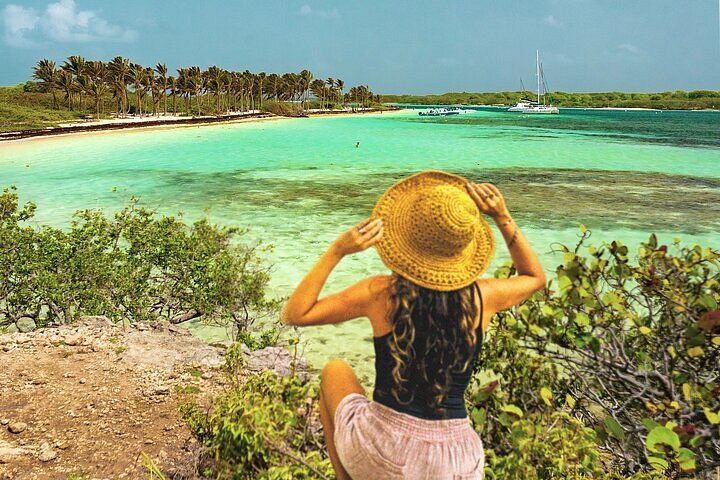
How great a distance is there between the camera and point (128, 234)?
23.5 feet

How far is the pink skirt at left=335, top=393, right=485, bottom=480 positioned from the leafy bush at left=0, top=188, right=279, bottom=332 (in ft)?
15.1

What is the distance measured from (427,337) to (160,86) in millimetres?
75578

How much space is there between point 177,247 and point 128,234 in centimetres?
91

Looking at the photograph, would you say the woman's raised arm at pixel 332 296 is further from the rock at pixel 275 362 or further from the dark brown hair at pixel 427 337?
the rock at pixel 275 362

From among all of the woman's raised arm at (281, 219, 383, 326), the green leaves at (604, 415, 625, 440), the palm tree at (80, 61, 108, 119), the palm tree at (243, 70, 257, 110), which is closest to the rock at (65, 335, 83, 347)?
the woman's raised arm at (281, 219, 383, 326)

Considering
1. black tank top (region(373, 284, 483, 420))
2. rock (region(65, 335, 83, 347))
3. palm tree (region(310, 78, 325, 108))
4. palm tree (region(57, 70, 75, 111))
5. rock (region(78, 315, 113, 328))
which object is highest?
palm tree (region(310, 78, 325, 108))

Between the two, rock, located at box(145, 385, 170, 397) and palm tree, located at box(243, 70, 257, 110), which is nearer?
rock, located at box(145, 385, 170, 397)

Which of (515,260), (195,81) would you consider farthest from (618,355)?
(195,81)

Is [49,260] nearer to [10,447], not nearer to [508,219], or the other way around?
[10,447]

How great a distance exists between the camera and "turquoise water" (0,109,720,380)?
1135 centimetres

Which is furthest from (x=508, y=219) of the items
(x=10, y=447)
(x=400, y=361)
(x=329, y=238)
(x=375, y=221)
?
(x=329, y=238)

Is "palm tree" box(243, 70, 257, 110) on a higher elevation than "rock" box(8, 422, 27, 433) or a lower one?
higher

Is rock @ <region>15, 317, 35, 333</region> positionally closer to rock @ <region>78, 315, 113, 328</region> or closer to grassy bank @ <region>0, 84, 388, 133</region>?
rock @ <region>78, 315, 113, 328</region>

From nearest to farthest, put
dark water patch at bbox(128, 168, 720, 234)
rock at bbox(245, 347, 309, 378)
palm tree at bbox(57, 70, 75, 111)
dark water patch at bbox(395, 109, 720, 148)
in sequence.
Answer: rock at bbox(245, 347, 309, 378), dark water patch at bbox(128, 168, 720, 234), dark water patch at bbox(395, 109, 720, 148), palm tree at bbox(57, 70, 75, 111)
